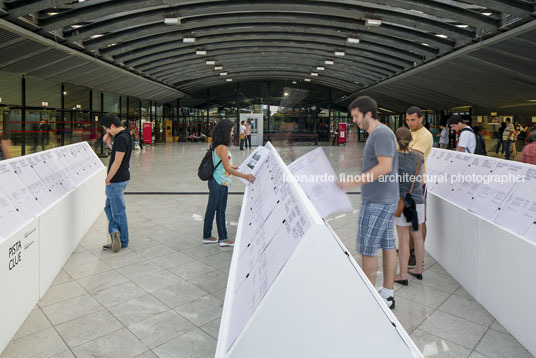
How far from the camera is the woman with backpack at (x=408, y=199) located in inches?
152

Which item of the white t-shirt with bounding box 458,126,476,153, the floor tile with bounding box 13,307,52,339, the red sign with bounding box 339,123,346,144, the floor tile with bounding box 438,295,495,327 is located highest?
the red sign with bounding box 339,123,346,144

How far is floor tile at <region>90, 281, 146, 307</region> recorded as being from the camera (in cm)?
365

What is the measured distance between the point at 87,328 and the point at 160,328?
0.57 metres

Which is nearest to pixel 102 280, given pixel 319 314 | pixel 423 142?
pixel 319 314

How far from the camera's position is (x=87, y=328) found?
123 inches

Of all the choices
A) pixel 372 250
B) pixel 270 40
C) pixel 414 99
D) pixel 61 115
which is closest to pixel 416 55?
pixel 270 40

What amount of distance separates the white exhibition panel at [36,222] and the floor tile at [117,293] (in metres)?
0.51

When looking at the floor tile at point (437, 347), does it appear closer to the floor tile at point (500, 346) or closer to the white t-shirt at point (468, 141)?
the floor tile at point (500, 346)

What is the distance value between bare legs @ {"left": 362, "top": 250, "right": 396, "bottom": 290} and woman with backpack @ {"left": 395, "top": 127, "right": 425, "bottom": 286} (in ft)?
2.03

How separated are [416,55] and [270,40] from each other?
664 cm

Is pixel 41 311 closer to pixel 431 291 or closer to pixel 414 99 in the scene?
pixel 431 291

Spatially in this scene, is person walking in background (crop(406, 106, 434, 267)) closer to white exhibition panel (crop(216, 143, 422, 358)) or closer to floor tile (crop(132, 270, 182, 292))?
floor tile (crop(132, 270, 182, 292))

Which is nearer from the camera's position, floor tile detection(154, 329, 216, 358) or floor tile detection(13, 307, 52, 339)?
floor tile detection(154, 329, 216, 358)

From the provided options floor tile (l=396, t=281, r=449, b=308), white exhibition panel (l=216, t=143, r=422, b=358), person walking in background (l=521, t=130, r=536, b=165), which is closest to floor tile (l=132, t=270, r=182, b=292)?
floor tile (l=396, t=281, r=449, b=308)
